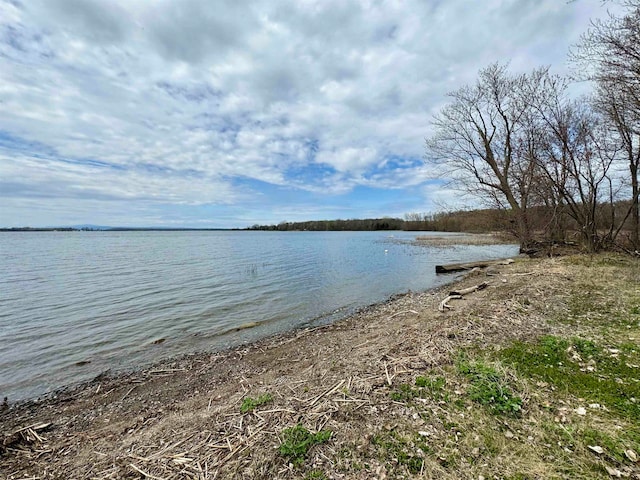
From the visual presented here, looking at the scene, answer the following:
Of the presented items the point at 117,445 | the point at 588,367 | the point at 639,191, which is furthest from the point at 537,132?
the point at 117,445

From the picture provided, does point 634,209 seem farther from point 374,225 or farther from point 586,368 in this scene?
point 374,225

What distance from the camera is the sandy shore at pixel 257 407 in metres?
A: 3.02

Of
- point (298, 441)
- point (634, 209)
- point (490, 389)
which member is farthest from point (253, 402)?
point (634, 209)

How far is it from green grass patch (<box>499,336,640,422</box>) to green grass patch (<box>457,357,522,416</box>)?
53cm

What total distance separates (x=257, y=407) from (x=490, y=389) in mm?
3039

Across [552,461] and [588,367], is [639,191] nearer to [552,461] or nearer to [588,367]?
[588,367]

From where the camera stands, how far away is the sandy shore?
3.02m

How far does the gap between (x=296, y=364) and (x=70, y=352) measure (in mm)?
6723

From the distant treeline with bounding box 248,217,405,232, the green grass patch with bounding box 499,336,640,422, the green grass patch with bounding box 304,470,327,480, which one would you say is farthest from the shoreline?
the distant treeline with bounding box 248,217,405,232

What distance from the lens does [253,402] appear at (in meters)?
4.11

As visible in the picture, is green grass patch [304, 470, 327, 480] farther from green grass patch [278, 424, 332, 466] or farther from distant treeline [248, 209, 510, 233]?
distant treeline [248, 209, 510, 233]

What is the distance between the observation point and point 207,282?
17.1 meters

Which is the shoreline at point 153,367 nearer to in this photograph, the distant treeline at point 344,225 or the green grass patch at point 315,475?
the green grass patch at point 315,475

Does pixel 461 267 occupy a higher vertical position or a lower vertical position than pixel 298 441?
lower
